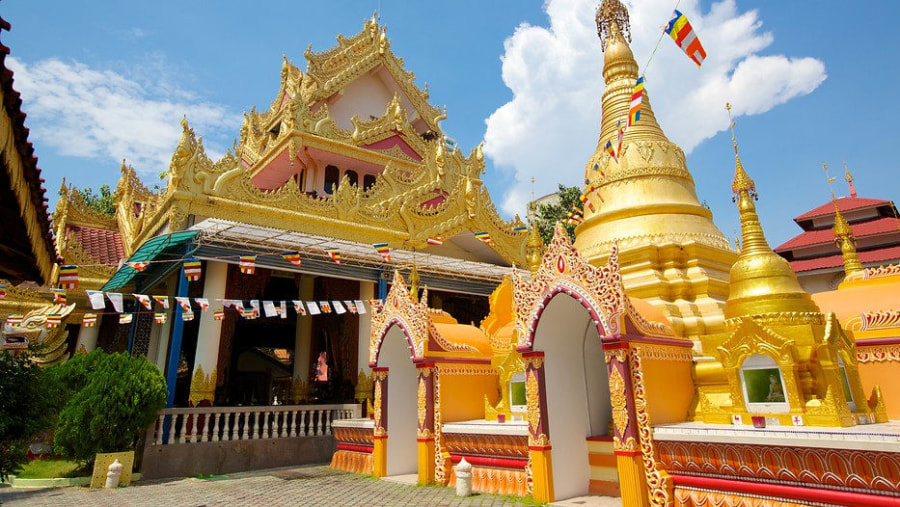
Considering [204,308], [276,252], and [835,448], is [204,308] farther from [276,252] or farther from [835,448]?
[835,448]

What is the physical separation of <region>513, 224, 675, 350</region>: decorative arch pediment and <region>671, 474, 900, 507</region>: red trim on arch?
5.45 feet

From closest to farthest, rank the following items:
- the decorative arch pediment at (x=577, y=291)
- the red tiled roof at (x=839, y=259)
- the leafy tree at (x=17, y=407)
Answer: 1. the leafy tree at (x=17, y=407)
2. the decorative arch pediment at (x=577, y=291)
3. the red tiled roof at (x=839, y=259)

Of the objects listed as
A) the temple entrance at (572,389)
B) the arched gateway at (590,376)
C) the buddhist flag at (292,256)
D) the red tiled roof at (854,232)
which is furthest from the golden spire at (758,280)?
the red tiled roof at (854,232)

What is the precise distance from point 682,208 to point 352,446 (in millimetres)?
7702

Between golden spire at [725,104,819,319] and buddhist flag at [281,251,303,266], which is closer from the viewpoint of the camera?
golden spire at [725,104,819,319]

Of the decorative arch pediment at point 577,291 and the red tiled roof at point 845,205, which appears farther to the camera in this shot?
the red tiled roof at point 845,205

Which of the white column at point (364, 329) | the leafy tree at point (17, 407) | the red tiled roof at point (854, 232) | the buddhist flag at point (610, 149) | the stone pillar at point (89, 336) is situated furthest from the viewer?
the red tiled roof at point (854, 232)

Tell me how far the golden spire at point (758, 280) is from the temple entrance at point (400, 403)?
17.2 ft

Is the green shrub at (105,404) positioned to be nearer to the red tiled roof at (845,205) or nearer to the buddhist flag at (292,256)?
the buddhist flag at (292,256)

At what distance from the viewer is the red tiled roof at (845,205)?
2356 cm

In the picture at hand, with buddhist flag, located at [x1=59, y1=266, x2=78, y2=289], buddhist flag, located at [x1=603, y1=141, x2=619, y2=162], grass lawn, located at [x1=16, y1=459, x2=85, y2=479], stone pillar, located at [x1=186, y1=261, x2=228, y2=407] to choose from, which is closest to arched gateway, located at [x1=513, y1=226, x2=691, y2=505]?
buddhist flag, located at [x1=603, y1=141, x2=619, y2=162]

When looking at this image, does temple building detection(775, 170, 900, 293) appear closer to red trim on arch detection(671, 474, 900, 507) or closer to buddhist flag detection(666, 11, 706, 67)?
buddhist flag detection(666, 11, 706, 67)

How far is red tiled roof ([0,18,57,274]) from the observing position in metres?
3.28

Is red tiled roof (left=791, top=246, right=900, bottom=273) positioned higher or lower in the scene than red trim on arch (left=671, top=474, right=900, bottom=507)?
higher
